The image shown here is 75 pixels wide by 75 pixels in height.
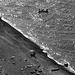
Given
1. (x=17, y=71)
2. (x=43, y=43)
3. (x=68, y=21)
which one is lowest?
(x=17, y=71)

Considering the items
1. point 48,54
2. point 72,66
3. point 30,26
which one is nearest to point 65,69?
point 72,66

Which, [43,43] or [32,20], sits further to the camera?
[32,20]

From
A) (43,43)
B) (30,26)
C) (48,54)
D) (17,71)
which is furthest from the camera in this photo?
(30,26)

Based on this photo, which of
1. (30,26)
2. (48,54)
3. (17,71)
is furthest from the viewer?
(30,26)

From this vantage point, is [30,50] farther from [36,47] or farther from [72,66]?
[72,66]

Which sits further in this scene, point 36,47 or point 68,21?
point 68,21

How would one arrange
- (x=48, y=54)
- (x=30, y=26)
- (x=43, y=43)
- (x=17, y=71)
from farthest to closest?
(x=30, y=26)
(x=43, y=43)
(x=48, y=54)
(x=17, y=71)

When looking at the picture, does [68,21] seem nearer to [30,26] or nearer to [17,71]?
[30,26]

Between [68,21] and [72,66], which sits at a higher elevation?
[68,21]

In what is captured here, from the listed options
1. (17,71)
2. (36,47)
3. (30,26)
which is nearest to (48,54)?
(36,47)
